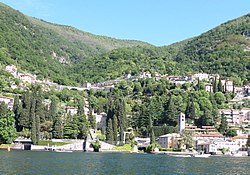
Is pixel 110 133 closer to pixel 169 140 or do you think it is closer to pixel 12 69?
pixel 169 140

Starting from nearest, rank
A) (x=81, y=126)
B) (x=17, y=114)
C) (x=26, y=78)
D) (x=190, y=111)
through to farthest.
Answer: (x=17, y=114) → (x=81, y=126) → (x=190, y=111) → (x=26, y=78)

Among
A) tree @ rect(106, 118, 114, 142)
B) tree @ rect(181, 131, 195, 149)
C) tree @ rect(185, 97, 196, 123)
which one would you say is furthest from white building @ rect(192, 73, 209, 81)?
tree @ rect(106, 118, 114, 142)

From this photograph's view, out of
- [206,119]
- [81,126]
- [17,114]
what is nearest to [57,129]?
[81,126]

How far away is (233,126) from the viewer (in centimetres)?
13450


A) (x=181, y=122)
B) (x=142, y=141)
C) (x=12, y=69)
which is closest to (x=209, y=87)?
(x=181, y=122)

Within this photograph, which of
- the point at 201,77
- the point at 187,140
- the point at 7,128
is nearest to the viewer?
the point at 7,128

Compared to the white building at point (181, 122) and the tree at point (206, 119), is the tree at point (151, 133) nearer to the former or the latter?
the white building at point (181, 122)

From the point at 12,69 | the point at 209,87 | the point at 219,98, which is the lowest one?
the point at 219,98

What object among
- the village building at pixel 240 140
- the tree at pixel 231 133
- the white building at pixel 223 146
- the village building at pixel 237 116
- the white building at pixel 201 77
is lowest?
the white building at pixel 223 146

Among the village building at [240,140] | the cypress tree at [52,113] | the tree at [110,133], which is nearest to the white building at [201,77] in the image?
the village building at [240,140]

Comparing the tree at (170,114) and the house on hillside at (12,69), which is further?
the house on hillside at (12,69)

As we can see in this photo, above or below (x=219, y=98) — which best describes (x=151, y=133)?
below

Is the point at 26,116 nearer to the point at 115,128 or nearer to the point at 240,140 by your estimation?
the point at 115,128

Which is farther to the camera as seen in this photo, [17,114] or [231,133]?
[231,133]
